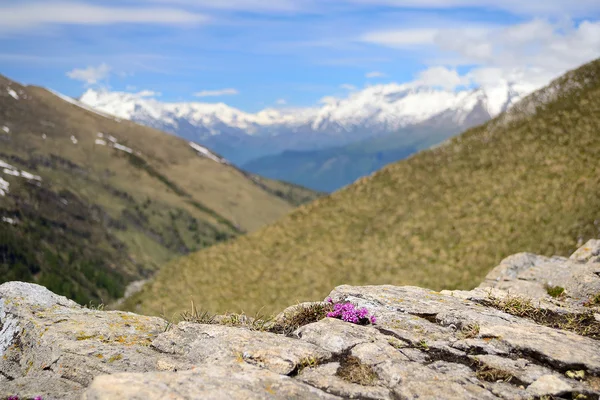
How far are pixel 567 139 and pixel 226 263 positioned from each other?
35608 millimetres

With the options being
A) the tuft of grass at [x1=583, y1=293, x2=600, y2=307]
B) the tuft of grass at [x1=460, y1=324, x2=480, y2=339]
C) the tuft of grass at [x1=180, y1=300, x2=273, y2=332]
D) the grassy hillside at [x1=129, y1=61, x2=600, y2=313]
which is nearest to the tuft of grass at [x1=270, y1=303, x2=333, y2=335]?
the tuft of grass at [x1=180, y1=300, x2=273, y2=332]

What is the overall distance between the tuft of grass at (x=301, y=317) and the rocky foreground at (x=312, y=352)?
1.0 inches

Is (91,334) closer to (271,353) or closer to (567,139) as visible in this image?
(271,353)

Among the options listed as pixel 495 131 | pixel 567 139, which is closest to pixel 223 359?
pixel 567 139

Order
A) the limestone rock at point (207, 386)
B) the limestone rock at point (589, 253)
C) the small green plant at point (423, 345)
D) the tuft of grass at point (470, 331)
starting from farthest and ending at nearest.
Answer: the limestone rock at point (589, 253) → the tuft of grass at point (470, 331) → the small green plant at point (423, 345) → the limestone rock at point (207, 386)

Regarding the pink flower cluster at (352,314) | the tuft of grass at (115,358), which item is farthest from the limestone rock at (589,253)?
the tuft of grass at (115,358)

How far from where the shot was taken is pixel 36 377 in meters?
7.60

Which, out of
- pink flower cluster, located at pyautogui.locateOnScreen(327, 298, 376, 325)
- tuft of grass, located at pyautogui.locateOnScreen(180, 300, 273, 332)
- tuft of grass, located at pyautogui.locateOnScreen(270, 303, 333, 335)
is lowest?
tuft of grass, located at pyautogui.locateOnScreen(180, 300, 273, 332)

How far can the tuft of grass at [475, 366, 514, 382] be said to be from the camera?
291 inches

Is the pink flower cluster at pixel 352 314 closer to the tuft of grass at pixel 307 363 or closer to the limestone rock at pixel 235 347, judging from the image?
the limestone rock at pixel 235 347

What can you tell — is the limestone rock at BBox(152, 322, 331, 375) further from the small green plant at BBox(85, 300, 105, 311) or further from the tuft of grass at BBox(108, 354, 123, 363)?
the small green plant at BBox(85, 300, 105, 311)

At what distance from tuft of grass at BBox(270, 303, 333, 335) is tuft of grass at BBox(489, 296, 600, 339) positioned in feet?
14.5

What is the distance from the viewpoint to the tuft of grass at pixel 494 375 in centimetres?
740

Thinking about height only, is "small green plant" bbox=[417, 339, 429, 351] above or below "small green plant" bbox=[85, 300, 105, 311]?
above
